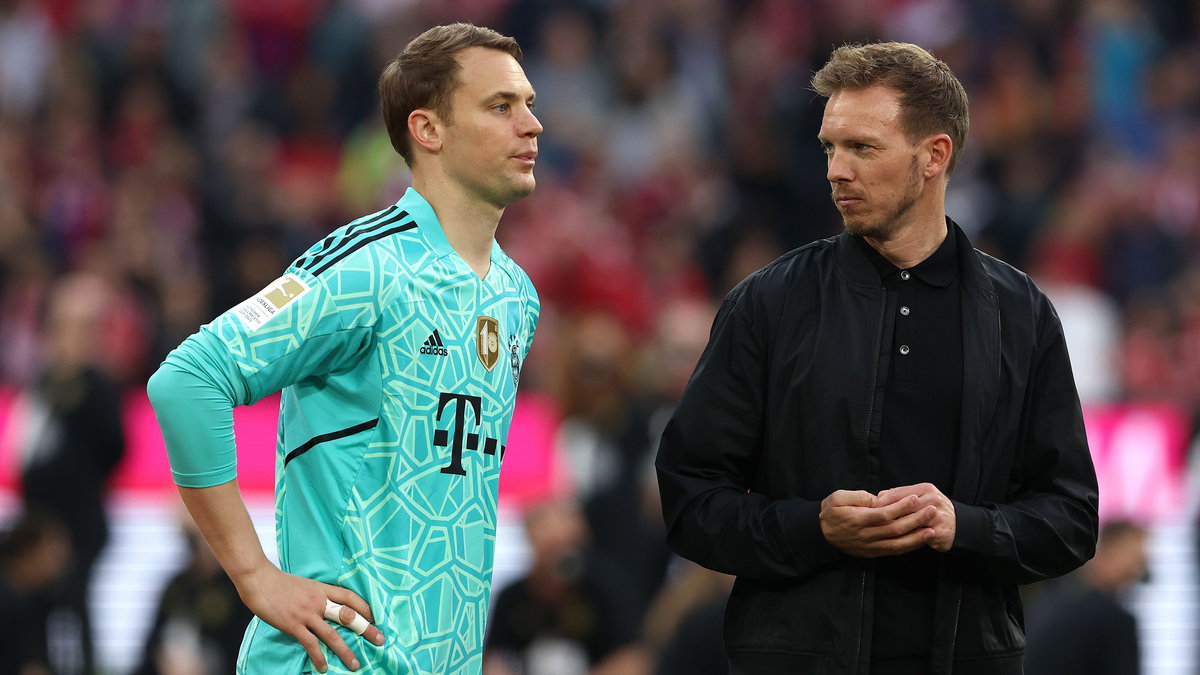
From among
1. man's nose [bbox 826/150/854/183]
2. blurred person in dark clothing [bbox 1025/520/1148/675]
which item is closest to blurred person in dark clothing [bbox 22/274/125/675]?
blurred person in dark clothing [bbox 1025/520/1148/675]

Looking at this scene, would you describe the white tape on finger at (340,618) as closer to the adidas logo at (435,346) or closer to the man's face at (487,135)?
the adidas logo at (435,346)

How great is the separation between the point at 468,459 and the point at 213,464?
1.84ft

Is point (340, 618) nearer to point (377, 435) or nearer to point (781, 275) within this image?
point (377, 435)

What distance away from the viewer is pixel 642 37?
14859 millimetres

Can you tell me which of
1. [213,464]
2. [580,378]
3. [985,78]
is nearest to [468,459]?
[213,464]

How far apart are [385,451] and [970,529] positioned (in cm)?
126

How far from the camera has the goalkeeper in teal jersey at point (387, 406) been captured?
3717 millimetres

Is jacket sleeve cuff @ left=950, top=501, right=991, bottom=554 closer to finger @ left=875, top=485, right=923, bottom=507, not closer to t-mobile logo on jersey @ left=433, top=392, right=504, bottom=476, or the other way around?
finger @ left=875, top=485, right=923, bottom=507

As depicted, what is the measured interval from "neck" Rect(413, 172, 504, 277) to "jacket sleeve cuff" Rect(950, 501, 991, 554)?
47.9 inches

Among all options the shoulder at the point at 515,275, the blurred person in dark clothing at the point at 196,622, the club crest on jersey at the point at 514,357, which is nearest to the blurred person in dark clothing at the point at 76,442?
the blurred person in dark clothing at the point at 196,622

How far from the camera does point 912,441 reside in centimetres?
378

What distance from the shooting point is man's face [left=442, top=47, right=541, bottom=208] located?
159 inches

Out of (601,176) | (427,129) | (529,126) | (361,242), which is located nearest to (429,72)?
(427,129)

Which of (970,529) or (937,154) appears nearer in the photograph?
(970,529)
